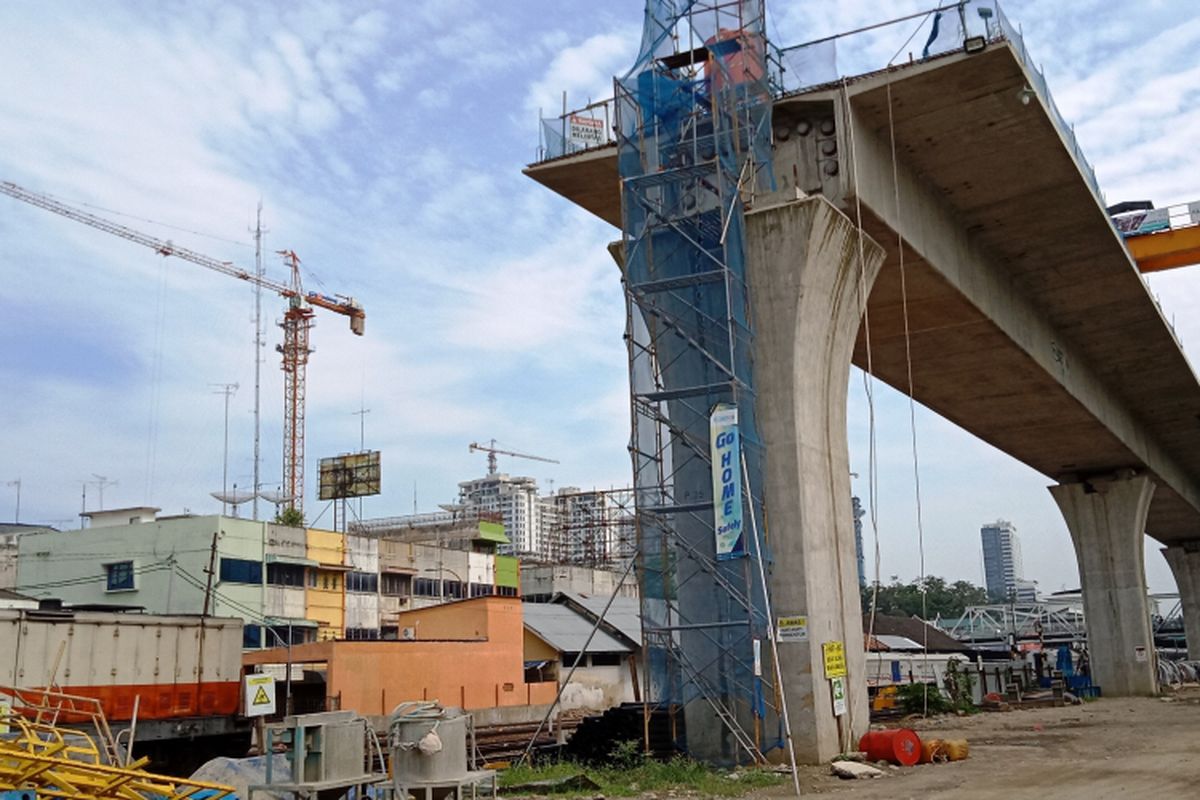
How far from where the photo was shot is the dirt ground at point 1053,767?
1433 cm

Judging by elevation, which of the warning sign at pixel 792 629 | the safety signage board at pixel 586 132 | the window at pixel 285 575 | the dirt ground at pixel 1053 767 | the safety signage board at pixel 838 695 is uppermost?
the safety signage board at pixel 586 132

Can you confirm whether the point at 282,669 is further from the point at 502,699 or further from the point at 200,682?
the point at 502,699

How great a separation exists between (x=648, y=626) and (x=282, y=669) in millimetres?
18798

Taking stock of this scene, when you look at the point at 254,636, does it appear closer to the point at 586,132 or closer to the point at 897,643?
the point at 897,643

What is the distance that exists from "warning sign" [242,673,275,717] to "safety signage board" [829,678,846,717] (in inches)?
470

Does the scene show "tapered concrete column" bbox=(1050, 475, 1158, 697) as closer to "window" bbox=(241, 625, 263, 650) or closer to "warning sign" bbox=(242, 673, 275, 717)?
"warning sign" bbox=(242, 673, 275, 717)

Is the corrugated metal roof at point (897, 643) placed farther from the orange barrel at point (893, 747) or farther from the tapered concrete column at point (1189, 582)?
the orange barrel at point (893, 747)

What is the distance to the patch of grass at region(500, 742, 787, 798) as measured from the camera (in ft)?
50.4

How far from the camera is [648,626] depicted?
754 inches

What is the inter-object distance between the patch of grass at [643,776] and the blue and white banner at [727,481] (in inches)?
131

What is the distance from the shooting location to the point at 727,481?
59.8 ft

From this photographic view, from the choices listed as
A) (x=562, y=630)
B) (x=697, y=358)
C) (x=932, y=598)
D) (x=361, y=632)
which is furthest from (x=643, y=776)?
(x=932, y=598)

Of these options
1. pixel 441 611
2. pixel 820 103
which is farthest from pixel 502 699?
pixel 820 103

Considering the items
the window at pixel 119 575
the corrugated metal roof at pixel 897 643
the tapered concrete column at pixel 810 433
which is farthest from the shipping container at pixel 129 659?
the corrugated metal roof at pixel 897 643
